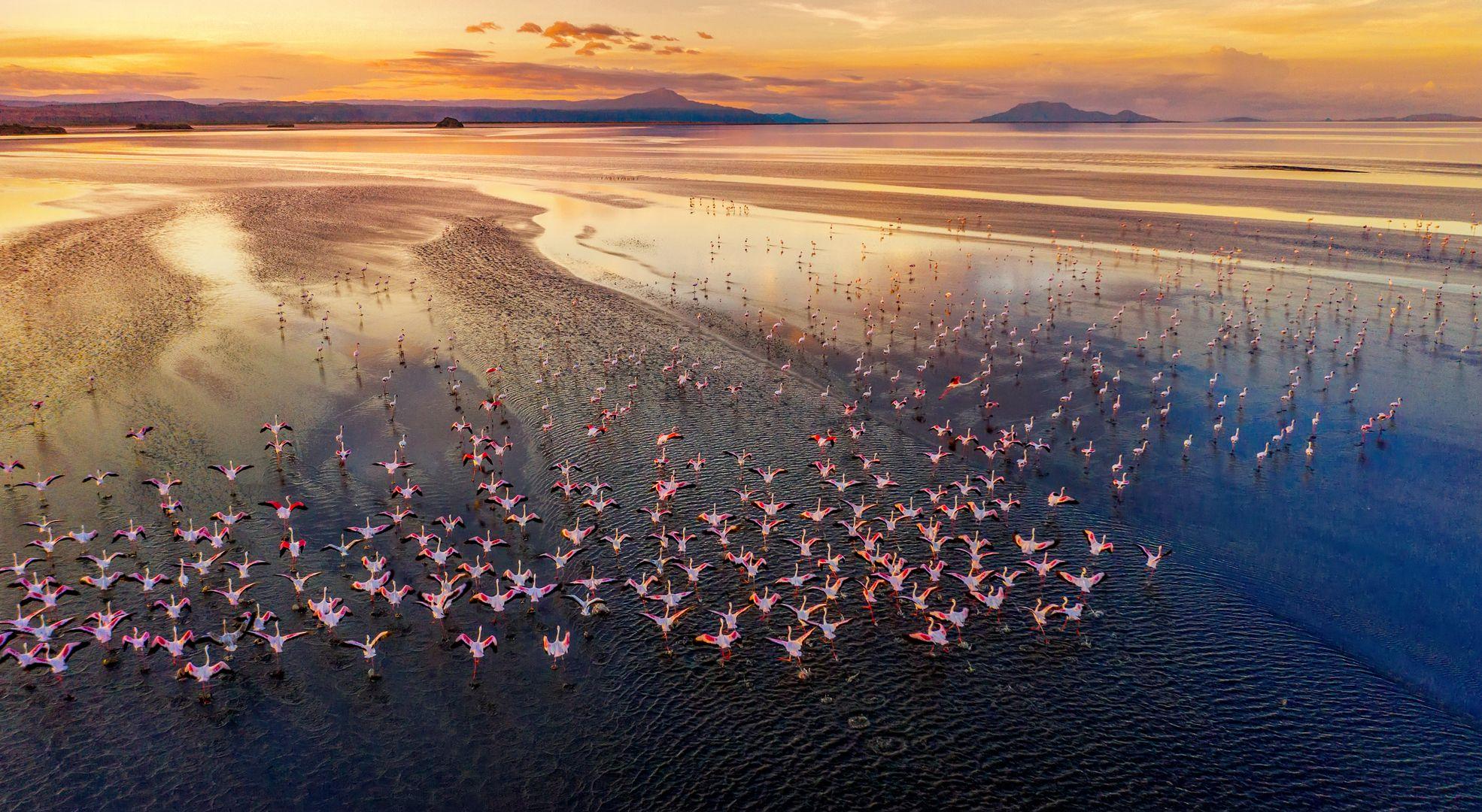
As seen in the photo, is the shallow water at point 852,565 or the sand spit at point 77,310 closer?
the shallow water at point 852,565

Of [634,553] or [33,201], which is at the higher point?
[33,201]

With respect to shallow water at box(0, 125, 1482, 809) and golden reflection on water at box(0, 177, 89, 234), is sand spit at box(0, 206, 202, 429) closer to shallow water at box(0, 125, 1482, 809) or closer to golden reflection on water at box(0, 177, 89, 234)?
shallow water at box(0, 125, 1482, 809)

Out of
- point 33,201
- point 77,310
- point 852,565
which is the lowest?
point 852,565

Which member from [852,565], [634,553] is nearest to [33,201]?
[634,553]

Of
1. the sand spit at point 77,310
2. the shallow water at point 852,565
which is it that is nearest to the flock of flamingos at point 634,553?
the shallow water at point 852,565

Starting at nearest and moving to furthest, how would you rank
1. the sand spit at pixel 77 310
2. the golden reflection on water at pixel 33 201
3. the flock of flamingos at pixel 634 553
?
the flock of flamingos at pixel 634 553 → the sand spit at pixel 77 310 → the golden reflection on water at pixel 33 201

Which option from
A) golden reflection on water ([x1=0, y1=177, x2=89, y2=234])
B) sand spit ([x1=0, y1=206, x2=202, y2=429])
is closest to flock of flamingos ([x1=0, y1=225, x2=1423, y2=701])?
sand spit ([x1=0, y1=206, x2=202, y2=429])

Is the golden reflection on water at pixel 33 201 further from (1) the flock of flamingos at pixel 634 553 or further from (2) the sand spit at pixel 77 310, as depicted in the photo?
(1) the flock of flamingos at pixel 634 553

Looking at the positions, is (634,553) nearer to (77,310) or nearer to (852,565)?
(852,565)

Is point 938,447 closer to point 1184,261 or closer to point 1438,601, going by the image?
point 1438,601
